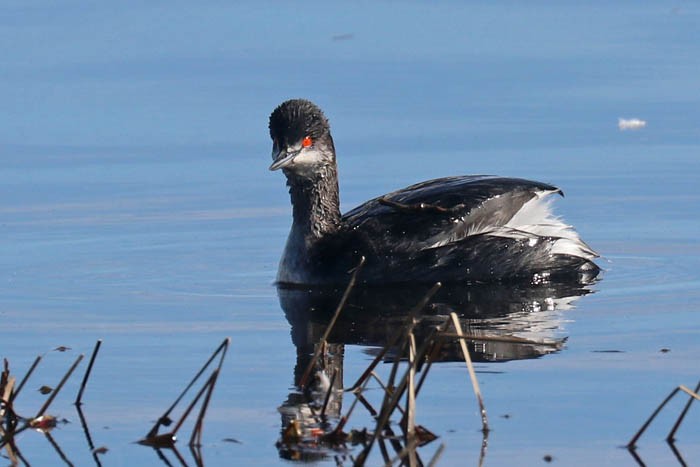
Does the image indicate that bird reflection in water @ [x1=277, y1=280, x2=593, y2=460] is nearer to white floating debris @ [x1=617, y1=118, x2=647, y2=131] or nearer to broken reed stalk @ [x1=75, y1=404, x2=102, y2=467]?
broken reed stalk @ [x1=75, y1=404, x2=102, y2=467]

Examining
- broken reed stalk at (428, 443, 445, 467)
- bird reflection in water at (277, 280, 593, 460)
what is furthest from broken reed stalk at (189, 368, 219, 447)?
broken reed stalk at (428, 443, 445, 467)

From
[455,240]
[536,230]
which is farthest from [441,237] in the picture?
[536,230]

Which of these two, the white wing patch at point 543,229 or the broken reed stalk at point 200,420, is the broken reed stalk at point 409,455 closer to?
the broken reed stalk at point 200,420

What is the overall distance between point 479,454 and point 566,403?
836 millimetres

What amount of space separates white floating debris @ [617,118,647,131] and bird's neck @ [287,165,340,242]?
125 inches

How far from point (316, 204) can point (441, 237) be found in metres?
0.95

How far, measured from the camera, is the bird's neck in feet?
37.2

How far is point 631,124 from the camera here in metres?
13.8

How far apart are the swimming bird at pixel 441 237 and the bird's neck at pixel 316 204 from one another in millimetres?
118

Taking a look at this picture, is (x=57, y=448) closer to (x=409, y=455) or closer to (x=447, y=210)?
(x=409, y=455)

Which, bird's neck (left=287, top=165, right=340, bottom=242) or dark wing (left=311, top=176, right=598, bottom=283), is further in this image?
bird's neck (left=287, top=165, right=340, bottom=242)

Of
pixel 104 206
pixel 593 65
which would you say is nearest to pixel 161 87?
pixel 104 206

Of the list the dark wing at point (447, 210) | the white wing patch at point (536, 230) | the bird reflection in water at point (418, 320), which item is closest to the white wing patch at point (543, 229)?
the white wing patch at point (536, 230)

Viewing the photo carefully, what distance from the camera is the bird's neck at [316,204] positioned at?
11.3 metres
